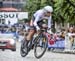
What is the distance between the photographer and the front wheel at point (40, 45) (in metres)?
10.6

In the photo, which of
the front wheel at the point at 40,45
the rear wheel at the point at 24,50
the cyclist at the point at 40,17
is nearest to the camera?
the cyclist at the point at 40,17

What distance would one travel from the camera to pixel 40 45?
10625mm

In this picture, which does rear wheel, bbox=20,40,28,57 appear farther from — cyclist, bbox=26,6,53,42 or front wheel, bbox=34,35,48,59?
cyclist, bbox=26,6,53,42

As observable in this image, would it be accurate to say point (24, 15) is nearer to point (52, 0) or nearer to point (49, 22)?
point (49, 22)

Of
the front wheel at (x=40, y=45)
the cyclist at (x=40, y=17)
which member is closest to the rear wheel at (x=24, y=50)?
the front wheel at (x=40, y=45)

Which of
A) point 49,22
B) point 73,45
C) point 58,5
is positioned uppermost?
point 49,22

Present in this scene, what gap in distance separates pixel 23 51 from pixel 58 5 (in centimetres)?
842

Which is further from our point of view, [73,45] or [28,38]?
[73,45]

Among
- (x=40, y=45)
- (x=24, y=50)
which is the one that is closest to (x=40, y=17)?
(x=40, y=45)

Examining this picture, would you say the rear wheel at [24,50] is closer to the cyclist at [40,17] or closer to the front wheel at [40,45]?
the front wheel at [40,45]

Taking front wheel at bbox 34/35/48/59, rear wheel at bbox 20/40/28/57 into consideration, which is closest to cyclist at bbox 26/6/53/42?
front wheel at bbox 34/35/48/59

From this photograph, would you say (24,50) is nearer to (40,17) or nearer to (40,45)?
(40,45)

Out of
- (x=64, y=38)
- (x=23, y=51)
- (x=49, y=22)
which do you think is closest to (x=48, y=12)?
(x=49, y=22)

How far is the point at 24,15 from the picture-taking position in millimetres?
12742
